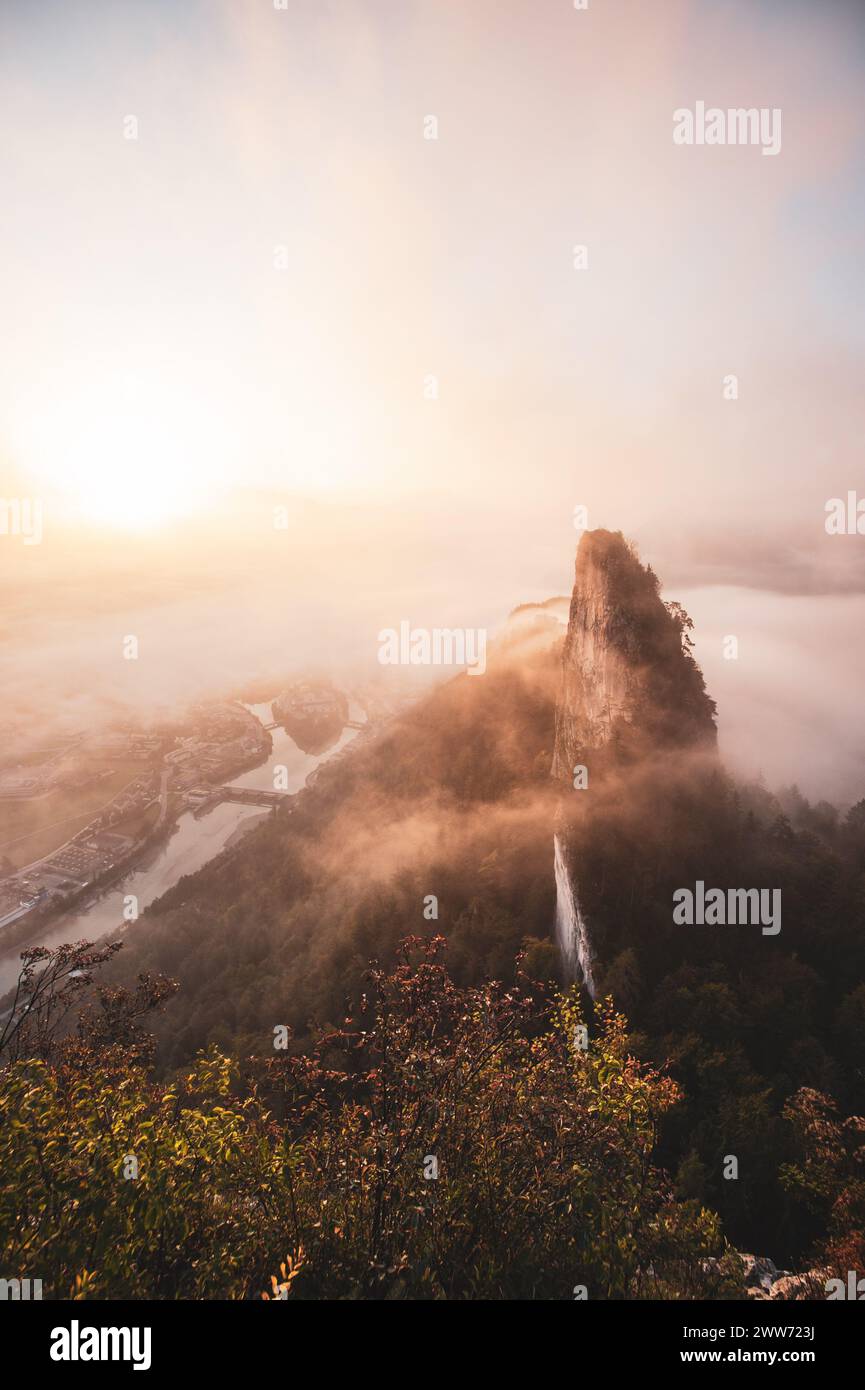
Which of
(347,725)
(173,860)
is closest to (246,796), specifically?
(173,860)

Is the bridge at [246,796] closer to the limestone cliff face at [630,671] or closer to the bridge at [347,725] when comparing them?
the bridge at [347,725]

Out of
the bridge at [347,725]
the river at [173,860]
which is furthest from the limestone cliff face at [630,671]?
the bridge at [347,725]

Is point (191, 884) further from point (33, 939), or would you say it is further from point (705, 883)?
point (705, 883)

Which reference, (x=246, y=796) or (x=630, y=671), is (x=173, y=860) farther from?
(x=630, y=671)

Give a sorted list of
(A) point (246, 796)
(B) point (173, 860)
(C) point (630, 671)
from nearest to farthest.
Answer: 1. (C) point (630, 671)
2. (B) point (173, 860)
3. (A) point (246, 796)

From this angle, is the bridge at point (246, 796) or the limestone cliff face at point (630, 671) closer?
the limestone cliff face at point (630, 671)
